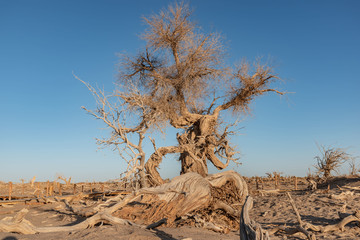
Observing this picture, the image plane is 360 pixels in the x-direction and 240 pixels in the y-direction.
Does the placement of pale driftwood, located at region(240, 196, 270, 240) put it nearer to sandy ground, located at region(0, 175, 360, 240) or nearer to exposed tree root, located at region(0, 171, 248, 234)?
sandy ground, located at region(0, 175, 360, 240)

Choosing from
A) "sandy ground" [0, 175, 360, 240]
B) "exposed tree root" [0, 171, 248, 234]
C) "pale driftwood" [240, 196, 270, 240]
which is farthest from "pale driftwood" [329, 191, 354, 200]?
"pale driftwood" [240, 196, 270, 240]

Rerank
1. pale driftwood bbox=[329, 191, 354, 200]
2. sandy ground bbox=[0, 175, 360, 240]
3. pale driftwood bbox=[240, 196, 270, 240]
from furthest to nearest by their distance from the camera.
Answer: pale driftwood bbox=[329, 191, 354, 200] < sandy ground bbox=[0, 175, 360, 240] < pale driftwood bbox=[240, 196, 270, 240]

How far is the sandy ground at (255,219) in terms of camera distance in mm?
6305

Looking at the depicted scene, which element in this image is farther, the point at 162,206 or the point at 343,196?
the point at 343,196

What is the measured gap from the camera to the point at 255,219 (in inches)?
391

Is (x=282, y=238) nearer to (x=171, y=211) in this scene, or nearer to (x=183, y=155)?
(x=171, y=211)

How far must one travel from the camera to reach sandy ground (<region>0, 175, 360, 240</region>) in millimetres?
6305

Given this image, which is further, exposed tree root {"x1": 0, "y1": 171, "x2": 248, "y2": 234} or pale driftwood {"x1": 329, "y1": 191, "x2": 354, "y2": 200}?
pale driftwood {"x1": 329, "y1": 191, "x2": 354, "y2": 200}

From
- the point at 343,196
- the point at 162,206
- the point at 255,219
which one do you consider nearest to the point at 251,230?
the point at 162,206

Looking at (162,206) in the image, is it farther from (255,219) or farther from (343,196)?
(343,196)

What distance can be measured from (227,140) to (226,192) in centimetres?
477

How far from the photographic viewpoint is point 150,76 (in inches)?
588

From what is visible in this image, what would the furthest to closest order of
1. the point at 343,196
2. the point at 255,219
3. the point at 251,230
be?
the point at 343,196, the point at 255,219, the point at 251,230

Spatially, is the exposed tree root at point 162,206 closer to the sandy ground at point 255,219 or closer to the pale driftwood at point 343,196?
the sandy ground at point 255,219
